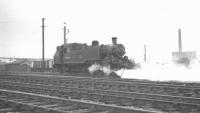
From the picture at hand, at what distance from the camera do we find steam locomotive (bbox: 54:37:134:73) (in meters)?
20.6

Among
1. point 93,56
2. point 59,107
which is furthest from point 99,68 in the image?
point 59,107

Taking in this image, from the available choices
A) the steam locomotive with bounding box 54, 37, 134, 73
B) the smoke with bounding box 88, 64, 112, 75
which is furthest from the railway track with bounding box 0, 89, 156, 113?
the steam locomotive with bounding box 54, 37, 134, 73

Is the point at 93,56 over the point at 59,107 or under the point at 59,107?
over

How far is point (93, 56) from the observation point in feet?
70.5

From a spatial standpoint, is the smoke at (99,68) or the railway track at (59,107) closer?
the railway track at (59,107)

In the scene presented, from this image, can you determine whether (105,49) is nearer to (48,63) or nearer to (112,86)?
(112,86)

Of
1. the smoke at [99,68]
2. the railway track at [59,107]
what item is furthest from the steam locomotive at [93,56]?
the railway track at [59,107]

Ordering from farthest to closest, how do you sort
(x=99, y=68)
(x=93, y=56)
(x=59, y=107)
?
(x=93, y=56)
(x=99, y=68)
(x=59, y=107)

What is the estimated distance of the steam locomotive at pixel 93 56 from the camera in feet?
67.6

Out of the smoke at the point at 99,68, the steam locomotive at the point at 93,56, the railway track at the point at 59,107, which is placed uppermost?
the steam locomotive at the point at 93,56

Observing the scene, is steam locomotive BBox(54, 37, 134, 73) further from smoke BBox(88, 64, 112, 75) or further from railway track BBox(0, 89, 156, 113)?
railway track BBox(0, 89, 156, 113)

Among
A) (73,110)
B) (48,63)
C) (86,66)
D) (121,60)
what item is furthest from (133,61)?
(48,63)

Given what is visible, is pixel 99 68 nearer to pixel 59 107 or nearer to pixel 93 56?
pixel 93 56

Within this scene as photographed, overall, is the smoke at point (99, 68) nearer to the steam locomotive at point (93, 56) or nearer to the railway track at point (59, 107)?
the steam locomotive at point (93, 56)
